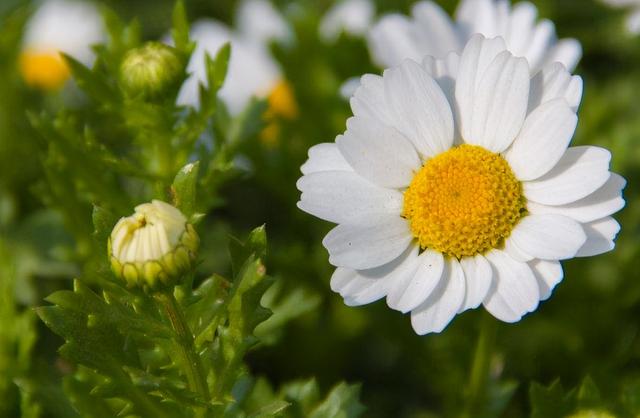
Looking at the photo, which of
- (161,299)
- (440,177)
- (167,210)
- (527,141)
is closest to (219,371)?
(161,299)

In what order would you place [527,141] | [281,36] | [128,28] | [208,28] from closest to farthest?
[527,141] → [128,28] → [208,28] → [281,36]

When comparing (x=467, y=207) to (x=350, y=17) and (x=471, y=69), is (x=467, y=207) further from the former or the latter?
(x=350, y=17)

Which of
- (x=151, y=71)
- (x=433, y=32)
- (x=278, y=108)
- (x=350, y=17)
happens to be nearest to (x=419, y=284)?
(x=151, y=71)

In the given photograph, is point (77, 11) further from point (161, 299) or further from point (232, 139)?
point (161, 299)

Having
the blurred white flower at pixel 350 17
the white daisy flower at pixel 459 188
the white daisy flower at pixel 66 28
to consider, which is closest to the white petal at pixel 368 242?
the white daisy flower at pixel 459 188

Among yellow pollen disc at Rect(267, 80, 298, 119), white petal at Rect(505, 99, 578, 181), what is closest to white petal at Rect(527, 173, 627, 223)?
white petal at Rect(505, 99, 578, 181)
